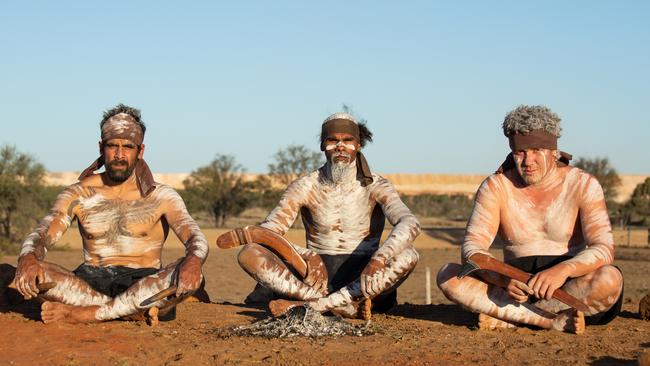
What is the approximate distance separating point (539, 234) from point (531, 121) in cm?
95

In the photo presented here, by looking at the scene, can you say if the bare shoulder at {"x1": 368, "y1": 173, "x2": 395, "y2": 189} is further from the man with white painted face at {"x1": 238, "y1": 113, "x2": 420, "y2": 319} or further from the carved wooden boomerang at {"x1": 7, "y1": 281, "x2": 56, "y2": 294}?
the carved wooden boomerang at {"x1": 7, "y1": 281, "x2": 56, "y2": 294}

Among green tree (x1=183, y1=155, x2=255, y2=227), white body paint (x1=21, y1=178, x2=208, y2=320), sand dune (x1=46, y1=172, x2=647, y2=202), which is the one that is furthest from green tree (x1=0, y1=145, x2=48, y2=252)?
sand dune (x1=46, y1=172, x2=647, y2=202)

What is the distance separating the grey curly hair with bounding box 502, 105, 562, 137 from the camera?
25.3ft

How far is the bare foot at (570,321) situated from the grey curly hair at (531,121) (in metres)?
1.47

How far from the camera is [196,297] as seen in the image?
985cm

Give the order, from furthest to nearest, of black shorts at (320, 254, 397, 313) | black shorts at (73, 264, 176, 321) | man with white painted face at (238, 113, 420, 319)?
black shorts at (320, 254, 397, 313) → man with white painted face at (238, 113, 420, 319) → black shorts at (73, 264, 176, 321)

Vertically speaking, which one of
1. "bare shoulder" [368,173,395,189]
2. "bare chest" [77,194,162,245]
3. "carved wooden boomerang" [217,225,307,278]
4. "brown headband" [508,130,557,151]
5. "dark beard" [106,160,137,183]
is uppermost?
"brown headband" [508,130,557,151]

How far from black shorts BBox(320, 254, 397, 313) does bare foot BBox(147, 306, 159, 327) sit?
1.59m

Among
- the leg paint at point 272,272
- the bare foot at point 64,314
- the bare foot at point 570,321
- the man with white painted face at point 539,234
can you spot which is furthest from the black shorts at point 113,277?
the bare foot at point 570,321

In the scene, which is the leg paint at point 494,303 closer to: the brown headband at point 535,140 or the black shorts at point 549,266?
the black shorts at point 549,266

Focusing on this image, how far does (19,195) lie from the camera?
36.2m

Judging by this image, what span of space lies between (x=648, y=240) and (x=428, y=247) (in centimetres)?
857

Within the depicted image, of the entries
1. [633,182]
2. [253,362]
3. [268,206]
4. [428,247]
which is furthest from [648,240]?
[633,182]

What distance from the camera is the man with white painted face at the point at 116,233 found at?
7816mm
